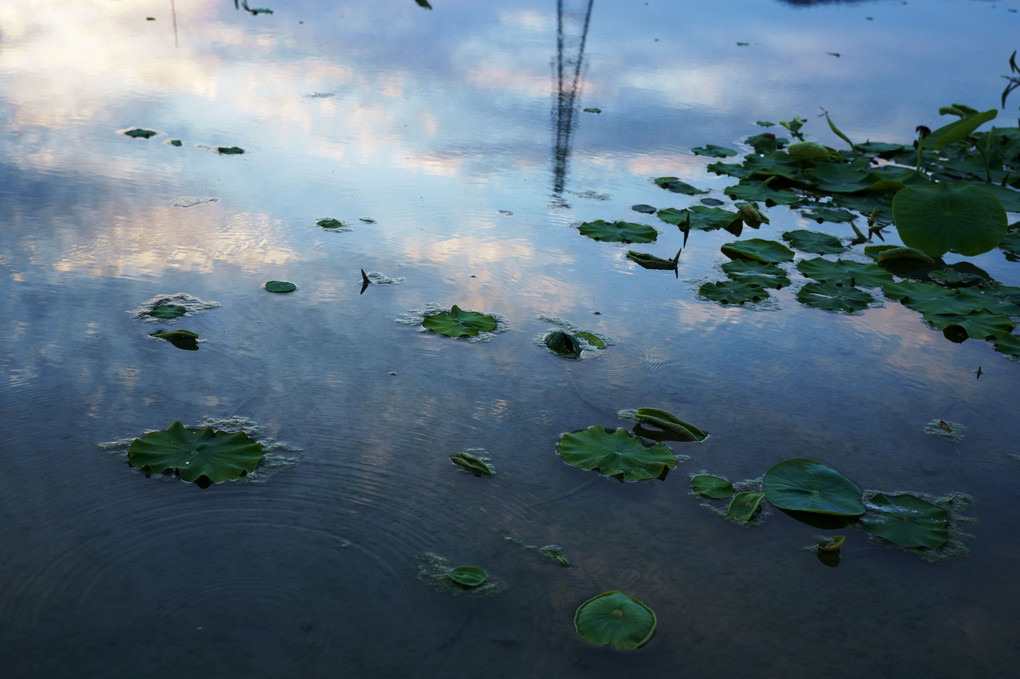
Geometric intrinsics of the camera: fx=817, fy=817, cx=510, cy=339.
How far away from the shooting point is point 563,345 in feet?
7.40

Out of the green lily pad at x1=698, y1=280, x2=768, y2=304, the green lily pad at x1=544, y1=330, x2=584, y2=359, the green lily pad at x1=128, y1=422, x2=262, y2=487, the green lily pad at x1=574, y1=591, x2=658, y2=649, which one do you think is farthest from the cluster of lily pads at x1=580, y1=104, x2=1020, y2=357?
the green lily pad at x1=128, y1=422, x2=262, y2=487

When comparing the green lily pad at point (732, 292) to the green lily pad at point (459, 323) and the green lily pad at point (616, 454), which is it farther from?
the green lily pad at point (616, 454)

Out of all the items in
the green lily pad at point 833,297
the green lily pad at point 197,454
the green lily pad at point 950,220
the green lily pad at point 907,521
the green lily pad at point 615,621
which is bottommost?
the green lily pad at point 833,297

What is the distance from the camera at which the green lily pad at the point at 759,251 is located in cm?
306

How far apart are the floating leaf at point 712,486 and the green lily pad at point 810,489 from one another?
0.08 metres

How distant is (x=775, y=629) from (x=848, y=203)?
9.64ft

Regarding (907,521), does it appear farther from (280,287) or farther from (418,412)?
(280,287)

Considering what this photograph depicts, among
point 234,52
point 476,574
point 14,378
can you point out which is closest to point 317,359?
point 14,378

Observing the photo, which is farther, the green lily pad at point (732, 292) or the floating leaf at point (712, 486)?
the green lily pad at point (732, 292)

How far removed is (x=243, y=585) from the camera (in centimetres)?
141

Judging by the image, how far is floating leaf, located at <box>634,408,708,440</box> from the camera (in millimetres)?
1920

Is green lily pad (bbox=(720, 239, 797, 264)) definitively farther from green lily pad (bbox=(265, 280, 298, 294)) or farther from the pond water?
green lily pad (bbox=(265, 280, 298, 294))

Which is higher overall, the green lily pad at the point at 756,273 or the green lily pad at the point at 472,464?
the green lily pad at the point at 472,464

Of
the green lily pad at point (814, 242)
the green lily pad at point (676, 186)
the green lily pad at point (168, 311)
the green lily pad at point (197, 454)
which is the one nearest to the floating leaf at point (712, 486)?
the green lily pad at point (197, 454)
